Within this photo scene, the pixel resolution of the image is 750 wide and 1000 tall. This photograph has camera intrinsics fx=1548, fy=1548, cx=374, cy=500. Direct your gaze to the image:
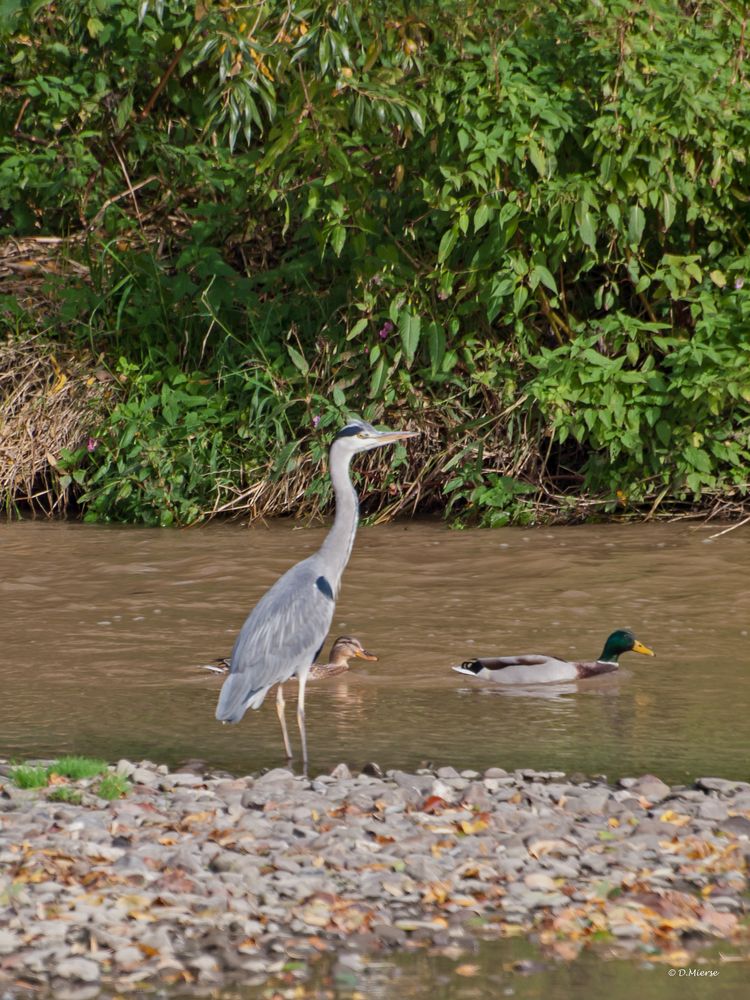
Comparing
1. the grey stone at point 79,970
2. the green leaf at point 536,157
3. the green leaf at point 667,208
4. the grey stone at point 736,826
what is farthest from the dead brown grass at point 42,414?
the grey stone at point 79,970

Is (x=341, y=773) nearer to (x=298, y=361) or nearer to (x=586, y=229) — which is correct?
(x=586, y=229)

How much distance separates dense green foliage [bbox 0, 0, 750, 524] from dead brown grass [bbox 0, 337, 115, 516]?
0.63ft

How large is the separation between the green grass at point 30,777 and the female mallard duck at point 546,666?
229 centimetres

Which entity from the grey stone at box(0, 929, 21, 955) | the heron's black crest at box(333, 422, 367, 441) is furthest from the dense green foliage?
the grey stone at box(0, 929, 21, 955)

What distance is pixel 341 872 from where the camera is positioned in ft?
15.4

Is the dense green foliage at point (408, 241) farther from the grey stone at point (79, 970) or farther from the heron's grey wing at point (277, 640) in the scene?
the grey stone at point (79, 970)

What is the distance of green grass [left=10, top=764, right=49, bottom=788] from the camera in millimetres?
5465

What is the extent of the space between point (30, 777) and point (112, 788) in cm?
33

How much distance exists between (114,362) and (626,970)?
852cm

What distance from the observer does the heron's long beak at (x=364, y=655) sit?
24.9ft

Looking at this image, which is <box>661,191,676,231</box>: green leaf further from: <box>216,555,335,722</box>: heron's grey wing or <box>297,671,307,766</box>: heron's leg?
<box>297,671,307,766</box>: heron's leg

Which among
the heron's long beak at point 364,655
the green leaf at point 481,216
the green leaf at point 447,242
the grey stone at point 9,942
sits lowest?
the heron's long beak at point 364,655

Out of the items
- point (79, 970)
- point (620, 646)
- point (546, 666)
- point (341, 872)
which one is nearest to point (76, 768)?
point (341, 872)

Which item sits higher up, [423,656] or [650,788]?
[650,788]
